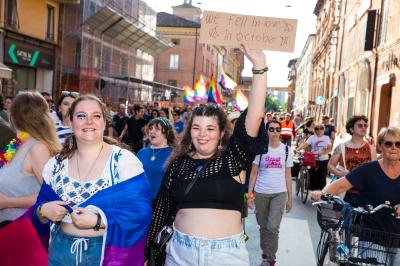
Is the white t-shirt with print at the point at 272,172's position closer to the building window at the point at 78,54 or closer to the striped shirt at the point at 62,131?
the striped shirt at the point at 62,131

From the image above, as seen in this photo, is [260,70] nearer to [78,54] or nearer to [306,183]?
[306,183]

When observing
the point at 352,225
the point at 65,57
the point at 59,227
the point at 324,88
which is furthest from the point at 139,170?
the point at 324,88

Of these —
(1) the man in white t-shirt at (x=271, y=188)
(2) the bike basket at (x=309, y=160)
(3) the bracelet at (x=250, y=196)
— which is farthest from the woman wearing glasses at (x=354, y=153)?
(2) the bike basket at (x=309, y=160)

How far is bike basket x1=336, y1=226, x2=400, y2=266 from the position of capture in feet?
12.0

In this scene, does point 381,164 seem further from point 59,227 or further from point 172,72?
point 172,72

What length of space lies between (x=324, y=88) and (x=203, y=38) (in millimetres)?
44346

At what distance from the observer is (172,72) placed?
65000 millimetres

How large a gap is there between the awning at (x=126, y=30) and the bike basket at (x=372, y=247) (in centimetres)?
2598

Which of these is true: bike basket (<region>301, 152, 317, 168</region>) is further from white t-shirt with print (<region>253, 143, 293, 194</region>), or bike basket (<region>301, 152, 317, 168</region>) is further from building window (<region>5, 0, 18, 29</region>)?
Result: building window (<region>5, 0, 18, 29</region>)

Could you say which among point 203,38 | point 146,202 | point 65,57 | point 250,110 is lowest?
point 146,202

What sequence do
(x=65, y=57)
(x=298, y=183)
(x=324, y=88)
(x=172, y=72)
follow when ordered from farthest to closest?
(x=172, y=72), (x=324, y=88), (x=65, y=57), (x=298, y=183)

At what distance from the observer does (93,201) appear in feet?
9.39

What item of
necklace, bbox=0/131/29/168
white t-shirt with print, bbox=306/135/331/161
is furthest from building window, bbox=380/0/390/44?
necklace, bbox=0/131/29/168

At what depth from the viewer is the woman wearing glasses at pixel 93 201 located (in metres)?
2.83
